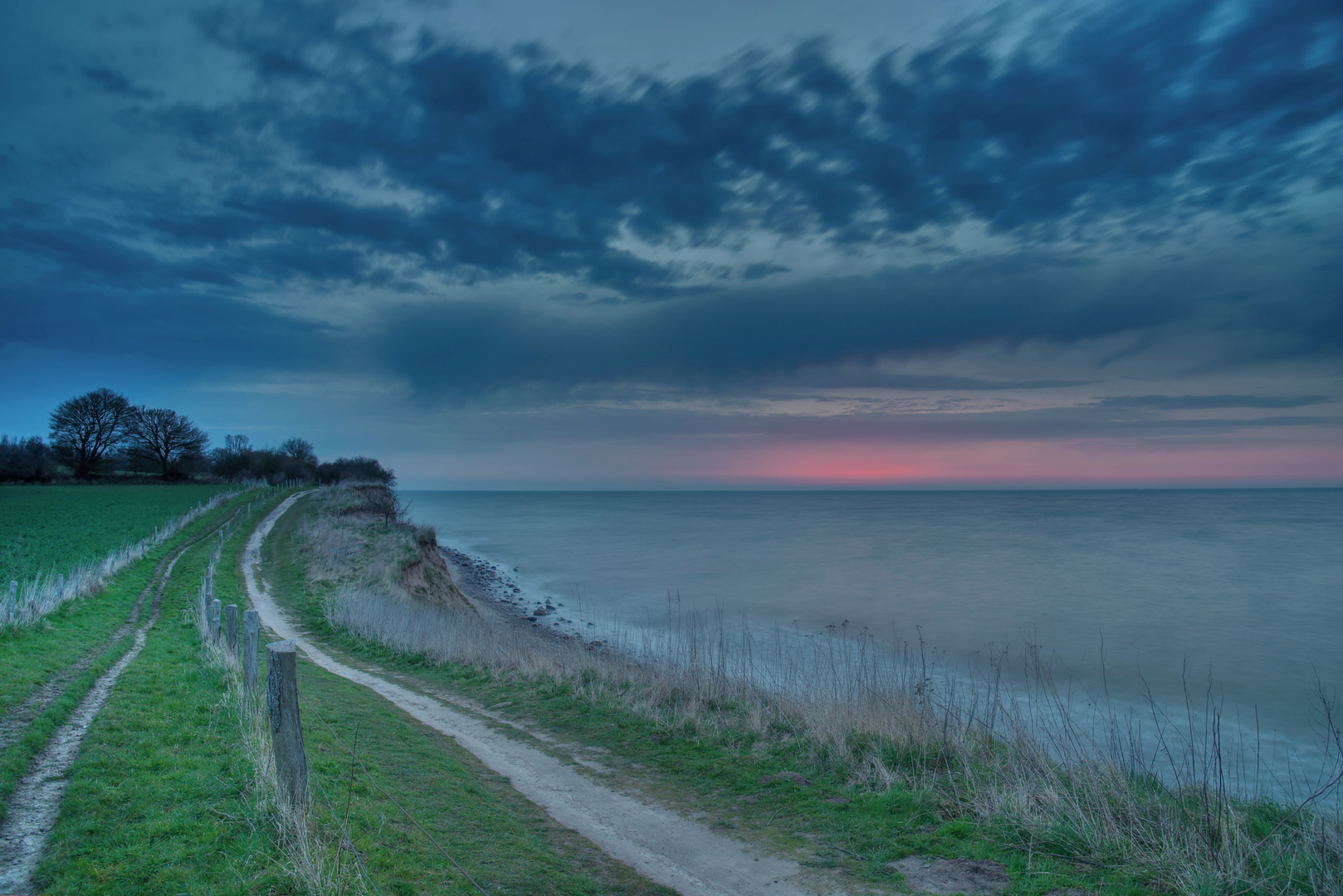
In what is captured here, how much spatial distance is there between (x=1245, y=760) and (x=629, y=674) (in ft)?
41.8

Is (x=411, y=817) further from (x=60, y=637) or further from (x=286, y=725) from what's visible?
(x=60, y=637)

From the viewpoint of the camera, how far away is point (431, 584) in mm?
30500

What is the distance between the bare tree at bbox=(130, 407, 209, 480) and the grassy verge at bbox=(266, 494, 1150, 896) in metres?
98.5

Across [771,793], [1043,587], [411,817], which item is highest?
[411,817]

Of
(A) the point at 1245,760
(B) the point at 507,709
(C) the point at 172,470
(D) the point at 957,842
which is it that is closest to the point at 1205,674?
(A) the point at 1245,760

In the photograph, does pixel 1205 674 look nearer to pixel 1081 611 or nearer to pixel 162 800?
pixel 1081 611

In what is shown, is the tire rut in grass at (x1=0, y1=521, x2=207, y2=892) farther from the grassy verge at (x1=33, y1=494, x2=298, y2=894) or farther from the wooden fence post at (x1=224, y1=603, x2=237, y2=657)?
the wooden fence post at (x1=224, y1=603, x2=237, y2=657)

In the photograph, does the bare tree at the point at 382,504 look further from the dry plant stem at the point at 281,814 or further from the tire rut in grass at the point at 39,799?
the dry plant stem at the point at 281,814

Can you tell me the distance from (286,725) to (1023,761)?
26.5 ft

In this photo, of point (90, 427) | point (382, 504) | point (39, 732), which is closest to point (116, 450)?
point (90, 427)

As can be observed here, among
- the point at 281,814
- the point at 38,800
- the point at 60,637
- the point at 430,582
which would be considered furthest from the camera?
the point at 430,582

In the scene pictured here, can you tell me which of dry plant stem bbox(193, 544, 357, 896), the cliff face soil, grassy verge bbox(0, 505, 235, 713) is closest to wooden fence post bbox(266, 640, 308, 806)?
dry plant stem bbox(193, 544, 357, 896)

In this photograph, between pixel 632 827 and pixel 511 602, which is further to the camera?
pixel 511 602

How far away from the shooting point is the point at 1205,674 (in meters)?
20.5
